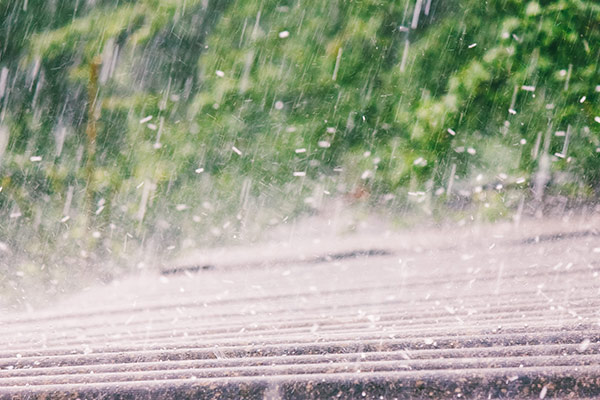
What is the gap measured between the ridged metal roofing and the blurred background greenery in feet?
8.79

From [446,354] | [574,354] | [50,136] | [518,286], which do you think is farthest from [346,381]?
[50,136]

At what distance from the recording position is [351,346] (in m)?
1.84

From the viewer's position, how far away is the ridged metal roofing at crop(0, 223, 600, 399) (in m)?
1.44

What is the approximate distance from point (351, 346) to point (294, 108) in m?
6.10

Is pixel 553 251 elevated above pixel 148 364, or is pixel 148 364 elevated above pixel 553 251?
pixel 148 364

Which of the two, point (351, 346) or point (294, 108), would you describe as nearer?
point (351, 346)

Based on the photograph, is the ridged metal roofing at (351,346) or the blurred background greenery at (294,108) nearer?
the ridged metal roofing at (351,346)

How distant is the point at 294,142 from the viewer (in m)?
7.95

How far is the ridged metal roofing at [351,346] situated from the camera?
1440 mm

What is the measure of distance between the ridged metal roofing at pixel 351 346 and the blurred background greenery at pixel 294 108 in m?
2.68

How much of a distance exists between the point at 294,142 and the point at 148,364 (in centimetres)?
631

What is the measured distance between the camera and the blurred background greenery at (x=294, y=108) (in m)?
6.75

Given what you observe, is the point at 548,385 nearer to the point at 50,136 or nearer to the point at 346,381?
the point at 346,381

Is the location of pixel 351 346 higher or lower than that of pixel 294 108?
higher
